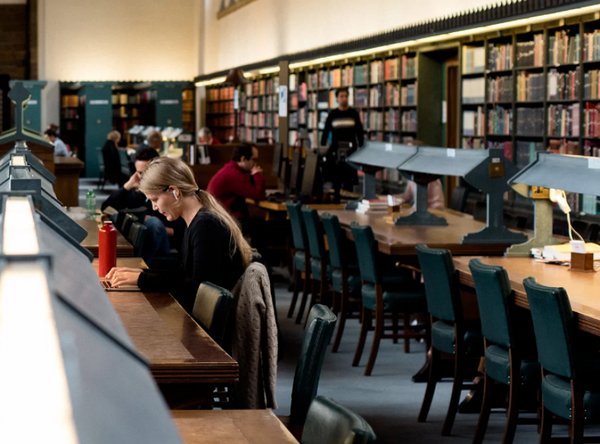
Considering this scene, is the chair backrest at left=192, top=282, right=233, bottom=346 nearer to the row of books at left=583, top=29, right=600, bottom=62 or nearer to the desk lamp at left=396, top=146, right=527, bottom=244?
the desk lamp at left=396, top=146, right=527, bottom=244

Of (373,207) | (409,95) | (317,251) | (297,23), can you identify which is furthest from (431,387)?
(297,23)

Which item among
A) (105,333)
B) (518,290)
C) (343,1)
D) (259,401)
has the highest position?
(343,1)

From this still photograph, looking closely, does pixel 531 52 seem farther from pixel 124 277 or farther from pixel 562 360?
pixel 124 277

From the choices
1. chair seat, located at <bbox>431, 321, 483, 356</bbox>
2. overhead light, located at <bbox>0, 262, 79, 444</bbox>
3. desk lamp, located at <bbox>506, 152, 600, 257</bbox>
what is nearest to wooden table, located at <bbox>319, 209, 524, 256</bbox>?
desk lamp, located at <bbox>506, 152, 600, 257</bbox>

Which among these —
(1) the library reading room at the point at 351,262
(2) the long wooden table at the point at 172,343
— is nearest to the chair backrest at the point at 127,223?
(1) the library reading room at the point at 351,262

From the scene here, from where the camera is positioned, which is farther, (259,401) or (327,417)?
(259,401)

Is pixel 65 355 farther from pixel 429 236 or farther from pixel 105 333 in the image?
pixel 429 236

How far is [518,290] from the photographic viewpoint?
3787mm

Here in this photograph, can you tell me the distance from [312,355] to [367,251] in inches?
115

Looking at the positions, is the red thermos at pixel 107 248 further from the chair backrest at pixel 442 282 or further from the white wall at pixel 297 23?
the white wall at pixel 297 23

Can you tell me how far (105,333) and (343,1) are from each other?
40.0ft

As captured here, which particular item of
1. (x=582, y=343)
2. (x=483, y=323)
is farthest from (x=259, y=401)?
(x=582, y=343)

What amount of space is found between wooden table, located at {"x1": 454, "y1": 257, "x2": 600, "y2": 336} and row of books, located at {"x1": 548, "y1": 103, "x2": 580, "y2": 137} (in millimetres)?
3341

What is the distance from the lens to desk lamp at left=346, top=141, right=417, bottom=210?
6902 mm
